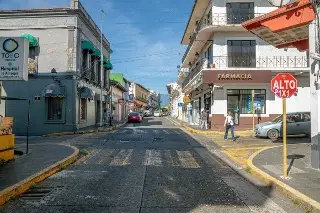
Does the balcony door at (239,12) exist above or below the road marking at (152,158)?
above

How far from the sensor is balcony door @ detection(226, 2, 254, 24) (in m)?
26.3

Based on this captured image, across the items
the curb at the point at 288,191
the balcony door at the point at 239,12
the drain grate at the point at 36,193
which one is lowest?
the drain grate at the point at 36,193

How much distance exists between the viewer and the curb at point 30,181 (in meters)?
6.49

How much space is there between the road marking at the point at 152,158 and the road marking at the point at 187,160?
0.76 metres

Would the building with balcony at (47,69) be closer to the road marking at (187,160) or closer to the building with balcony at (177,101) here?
the road marking at (187,160)

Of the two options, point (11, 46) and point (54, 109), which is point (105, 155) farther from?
point (54, 109)

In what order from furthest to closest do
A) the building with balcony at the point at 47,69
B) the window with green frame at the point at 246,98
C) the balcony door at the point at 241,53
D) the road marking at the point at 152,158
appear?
the window with green frame at the point at 246,98
the balcony door at the point at 241,53
the building with balcony at the point at 47,69
the road marking at the point at 152,158

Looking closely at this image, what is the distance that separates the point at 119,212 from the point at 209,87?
74.7ft

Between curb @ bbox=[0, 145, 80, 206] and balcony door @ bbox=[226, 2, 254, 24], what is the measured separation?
19625 mm

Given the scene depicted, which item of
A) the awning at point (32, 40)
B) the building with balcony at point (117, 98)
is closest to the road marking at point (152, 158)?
the awning at point (32, 40)

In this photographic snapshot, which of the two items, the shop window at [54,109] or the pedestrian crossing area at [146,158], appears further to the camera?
the shop window at [54,109]

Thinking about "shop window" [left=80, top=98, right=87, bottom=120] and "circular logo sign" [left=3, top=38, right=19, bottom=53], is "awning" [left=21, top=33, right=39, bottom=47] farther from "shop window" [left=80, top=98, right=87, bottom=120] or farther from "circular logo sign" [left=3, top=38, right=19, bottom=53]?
"circular logo sign" [left=3, top=38, right=19, bottom=53]

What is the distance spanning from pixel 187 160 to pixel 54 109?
681 inches

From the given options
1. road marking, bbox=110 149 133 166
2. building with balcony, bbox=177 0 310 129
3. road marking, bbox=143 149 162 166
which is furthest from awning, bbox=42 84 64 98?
road marking, bbox=143 149 162 166
